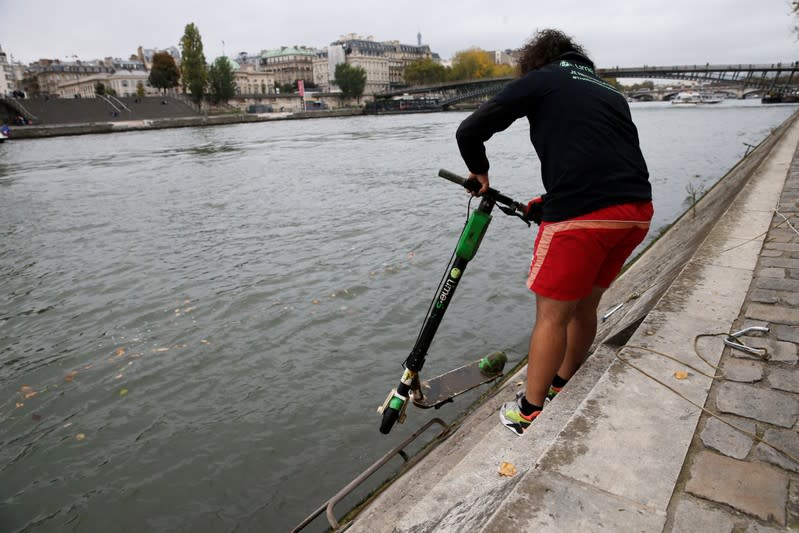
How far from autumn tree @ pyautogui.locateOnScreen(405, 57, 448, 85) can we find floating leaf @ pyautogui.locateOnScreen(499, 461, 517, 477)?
488 feet

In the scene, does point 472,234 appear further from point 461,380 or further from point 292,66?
point 292,66

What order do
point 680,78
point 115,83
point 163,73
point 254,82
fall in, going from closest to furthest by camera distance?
point 680,78 → point 163,73 → point 115,83 → point 254,82

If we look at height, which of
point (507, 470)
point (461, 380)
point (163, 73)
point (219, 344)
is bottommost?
point (219, 344)

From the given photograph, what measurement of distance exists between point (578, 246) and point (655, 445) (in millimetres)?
964

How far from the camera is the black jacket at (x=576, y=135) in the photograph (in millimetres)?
2561

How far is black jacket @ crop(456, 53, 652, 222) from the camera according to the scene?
256 cm

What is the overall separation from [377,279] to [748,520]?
6775 mm

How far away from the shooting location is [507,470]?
2459 millimetres

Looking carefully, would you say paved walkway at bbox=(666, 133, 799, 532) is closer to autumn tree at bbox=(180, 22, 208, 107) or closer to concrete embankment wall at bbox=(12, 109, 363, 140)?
concrete embankment wall at bbox=(12, 109, 363, 140)

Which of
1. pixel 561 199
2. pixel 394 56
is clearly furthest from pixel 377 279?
pixel 394 56

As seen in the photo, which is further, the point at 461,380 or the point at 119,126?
the point at 119,126

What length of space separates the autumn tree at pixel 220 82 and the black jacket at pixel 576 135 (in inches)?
4385

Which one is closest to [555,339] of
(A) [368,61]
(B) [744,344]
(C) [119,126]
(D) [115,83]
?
(B) [744,344]

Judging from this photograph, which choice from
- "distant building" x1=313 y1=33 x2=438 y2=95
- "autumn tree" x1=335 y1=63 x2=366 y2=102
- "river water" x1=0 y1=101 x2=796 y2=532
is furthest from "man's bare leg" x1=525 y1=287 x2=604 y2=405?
"distant building" x1=313 y1=33 x2=438 y2=95
